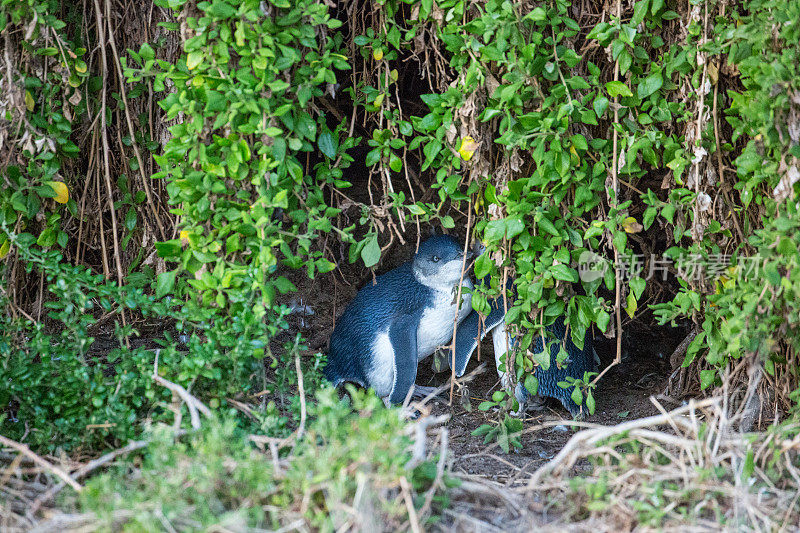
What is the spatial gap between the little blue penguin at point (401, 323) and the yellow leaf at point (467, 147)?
53cm

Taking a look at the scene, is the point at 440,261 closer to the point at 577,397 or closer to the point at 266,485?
the point at 577,397

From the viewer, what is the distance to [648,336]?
4.05 metres

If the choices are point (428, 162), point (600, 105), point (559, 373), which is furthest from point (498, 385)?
point (600, 105)

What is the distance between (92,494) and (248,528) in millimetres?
395

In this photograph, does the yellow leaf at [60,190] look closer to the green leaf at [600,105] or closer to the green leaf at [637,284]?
the green leaf at [600,105]

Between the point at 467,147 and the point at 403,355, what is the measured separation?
3.09 feet

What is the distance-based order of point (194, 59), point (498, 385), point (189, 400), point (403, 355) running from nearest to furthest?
point (189, 400) → point (194, 59) → point (403, 355) → point (498, 385)

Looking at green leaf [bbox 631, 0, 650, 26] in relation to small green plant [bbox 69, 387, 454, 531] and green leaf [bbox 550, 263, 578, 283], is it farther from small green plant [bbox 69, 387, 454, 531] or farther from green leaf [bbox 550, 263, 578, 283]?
small green plant [bbox 69, 387, 454, 531]

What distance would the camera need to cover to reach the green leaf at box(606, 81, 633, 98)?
278 cm

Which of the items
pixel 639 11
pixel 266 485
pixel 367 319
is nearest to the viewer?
pixel 266 485

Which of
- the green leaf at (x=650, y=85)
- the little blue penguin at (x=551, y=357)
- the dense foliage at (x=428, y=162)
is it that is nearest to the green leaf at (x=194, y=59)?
the dense foliage at (x=428, y=162)

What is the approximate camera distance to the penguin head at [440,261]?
3.30 metres

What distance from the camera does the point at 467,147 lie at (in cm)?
288

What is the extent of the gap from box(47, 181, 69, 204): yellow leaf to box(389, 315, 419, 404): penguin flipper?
141 centimetres
